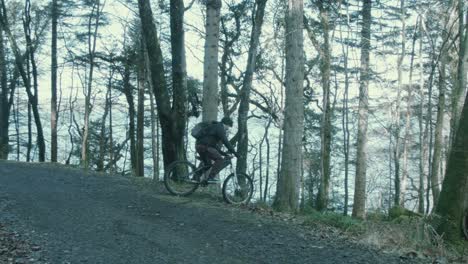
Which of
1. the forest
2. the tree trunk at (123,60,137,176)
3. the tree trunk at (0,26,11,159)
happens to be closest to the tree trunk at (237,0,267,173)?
the forest

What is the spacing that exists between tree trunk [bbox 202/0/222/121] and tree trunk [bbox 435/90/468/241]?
5883 mm

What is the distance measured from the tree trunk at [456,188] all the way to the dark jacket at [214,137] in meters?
4.33

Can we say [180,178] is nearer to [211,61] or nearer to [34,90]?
[211,61]

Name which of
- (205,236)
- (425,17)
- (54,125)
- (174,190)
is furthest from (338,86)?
(205,236)

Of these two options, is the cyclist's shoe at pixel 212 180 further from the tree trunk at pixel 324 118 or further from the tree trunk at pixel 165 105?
the tree trunk at pixel 324 118

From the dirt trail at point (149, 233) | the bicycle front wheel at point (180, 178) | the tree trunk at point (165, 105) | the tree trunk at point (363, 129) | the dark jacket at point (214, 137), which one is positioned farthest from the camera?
the tree trunk at point (363, 129)

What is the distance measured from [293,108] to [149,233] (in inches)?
185

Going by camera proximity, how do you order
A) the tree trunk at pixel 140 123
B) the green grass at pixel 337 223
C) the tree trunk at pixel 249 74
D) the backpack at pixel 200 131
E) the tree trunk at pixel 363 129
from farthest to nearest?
the tree trunk at pixel 140 123, the tree trunk at pixel 249 74, the tree trunk at pixel 363 129, the backpack at pixel 200 131, the green grass at pixel 337 223

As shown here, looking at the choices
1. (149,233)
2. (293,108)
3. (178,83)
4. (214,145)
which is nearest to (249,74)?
(178,83)

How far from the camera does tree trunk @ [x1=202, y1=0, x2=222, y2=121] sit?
12.2 metres

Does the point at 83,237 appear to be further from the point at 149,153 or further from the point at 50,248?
the point at 149,153

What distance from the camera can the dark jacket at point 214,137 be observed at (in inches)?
396

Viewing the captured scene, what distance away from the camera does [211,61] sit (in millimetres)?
12195

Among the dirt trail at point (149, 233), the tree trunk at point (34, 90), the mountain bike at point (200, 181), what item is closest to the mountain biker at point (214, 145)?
the mountain bike at point (200, 181)
